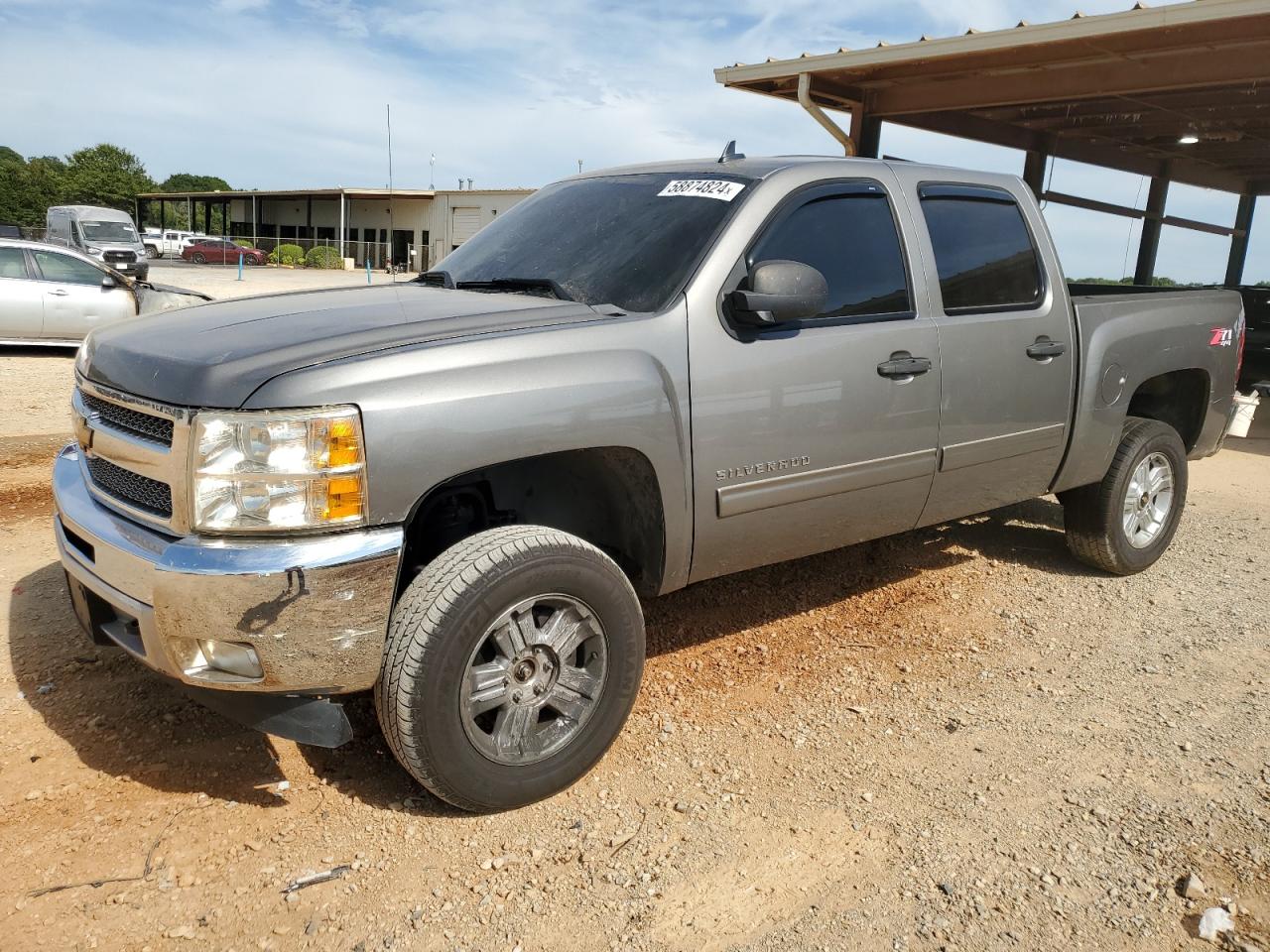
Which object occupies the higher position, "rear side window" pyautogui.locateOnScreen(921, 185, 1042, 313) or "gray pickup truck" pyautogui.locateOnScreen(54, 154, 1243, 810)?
"rear side window" pyautogui.locateOnScreen(921, 185, 1042, 313)

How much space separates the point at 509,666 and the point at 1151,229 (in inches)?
609

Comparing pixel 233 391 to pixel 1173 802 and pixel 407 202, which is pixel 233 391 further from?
pixel 407 202

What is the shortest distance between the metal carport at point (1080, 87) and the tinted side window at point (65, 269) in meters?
8.30

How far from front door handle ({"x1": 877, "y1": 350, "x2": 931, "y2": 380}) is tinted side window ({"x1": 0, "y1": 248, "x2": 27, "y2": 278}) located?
12123 mm

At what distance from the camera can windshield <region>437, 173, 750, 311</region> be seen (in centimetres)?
334

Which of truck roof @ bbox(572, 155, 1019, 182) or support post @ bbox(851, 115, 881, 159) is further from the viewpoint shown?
support post @ bbox(851, 115, 881, 159)

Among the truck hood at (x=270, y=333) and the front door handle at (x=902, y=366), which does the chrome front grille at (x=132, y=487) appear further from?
the front door handle at (x=902, y=366)

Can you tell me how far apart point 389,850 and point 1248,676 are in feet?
11.2

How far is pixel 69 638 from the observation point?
12.7 ft

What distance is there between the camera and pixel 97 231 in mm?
30141

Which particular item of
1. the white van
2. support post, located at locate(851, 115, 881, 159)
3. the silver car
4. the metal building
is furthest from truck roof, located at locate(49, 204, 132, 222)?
support post, located at locate(851, 115, 881, 159)

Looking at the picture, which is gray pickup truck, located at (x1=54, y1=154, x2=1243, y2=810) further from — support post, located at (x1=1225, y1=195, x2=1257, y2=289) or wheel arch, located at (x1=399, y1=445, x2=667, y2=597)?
support post, located at (x1=1225, y1=195, x2=1257, y2=289)

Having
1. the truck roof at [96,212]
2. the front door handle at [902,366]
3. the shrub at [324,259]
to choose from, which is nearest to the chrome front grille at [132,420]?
the front door handle at [902,366]

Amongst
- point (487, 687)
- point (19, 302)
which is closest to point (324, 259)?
point (19, 302)
